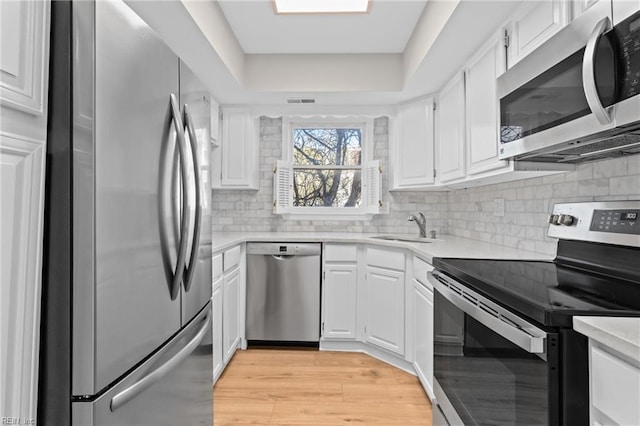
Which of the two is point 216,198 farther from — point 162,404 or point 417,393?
point 162,404

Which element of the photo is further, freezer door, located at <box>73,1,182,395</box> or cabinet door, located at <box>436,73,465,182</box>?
cabinet door, located at <box>436,73,465,182</box>

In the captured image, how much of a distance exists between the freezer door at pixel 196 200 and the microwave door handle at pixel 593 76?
48.1 inches

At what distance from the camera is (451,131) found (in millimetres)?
2631

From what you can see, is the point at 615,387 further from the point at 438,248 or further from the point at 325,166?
the point at 325,166

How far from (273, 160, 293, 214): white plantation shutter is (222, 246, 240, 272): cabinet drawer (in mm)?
803

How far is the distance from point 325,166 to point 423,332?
6.39 ft

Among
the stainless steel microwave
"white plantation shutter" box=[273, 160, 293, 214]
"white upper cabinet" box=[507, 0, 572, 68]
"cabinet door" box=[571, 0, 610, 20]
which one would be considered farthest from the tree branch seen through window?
"cabinet door" box=[571, 0, 610, 20]

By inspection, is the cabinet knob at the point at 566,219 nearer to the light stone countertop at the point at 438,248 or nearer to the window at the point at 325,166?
the light stone countertop at the point at 438,248

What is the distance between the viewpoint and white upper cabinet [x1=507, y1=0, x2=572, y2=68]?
146 cm

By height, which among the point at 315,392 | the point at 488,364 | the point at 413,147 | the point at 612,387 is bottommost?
the point at 315,392

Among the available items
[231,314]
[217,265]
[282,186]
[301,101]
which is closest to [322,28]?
[301,101]

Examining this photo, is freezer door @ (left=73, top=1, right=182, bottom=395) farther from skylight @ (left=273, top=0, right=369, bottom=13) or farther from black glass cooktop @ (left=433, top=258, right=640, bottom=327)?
skylight @ (left=273, top=0, right=369, bottom=13)

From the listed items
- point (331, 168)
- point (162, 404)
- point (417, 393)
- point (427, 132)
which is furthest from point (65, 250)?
point (331, 168)

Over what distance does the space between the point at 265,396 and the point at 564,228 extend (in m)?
1.87
